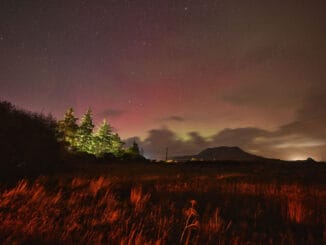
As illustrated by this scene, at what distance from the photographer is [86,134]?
6644 cm

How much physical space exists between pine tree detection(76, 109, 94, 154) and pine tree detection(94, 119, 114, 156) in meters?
1.43

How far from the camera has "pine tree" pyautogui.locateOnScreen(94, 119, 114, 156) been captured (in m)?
67.8

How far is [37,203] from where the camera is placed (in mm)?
5578

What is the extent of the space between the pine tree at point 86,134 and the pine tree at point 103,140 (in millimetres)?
1426

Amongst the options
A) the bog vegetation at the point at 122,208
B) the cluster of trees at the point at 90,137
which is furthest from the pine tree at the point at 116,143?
the bog vegetation at the point at 122,208

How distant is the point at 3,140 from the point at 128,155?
4194 centimetres

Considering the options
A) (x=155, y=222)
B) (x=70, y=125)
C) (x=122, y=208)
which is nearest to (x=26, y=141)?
(x=122, y=208)

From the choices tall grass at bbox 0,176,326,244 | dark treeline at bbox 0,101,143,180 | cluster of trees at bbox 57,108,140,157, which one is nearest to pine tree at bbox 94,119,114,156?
cluster of trees at bbox 57,108,140,157

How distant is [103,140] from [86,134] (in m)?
4.56

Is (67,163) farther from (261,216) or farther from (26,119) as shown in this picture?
(261,216)

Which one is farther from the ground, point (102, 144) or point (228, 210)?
point (102, 144)

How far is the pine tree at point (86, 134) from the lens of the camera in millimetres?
64613

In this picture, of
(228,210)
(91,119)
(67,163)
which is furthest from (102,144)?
(228,210)

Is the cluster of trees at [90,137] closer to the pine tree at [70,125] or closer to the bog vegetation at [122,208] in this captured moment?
the pine tree at [70,125]
